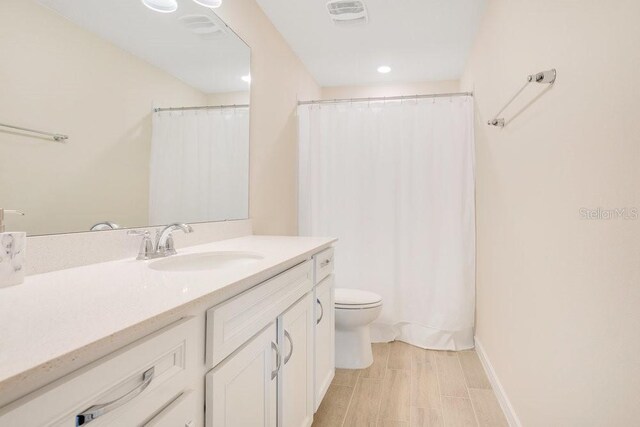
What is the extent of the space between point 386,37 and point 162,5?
1.69m

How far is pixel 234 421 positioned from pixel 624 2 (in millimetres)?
1348

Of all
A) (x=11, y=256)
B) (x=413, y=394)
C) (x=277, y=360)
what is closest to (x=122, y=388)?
(x=11, y=256)

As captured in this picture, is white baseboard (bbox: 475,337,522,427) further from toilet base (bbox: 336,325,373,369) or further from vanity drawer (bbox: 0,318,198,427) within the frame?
vanity drawer (bbox: 0,318,198,427)

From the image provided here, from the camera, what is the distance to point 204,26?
1752 mm

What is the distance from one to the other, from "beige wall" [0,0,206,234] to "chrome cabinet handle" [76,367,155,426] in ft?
2.11

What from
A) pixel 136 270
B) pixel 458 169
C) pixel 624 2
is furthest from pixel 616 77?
pixel 458 169

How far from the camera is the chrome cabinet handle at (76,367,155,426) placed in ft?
1.65

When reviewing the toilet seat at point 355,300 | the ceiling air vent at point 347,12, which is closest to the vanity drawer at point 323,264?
the toilet seat at point 355,300

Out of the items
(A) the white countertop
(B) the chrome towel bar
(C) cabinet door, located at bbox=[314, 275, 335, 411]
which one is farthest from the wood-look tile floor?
(B) the chrome towel bar

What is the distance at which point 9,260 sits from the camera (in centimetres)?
84

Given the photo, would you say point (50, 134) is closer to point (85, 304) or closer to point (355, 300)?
point (85, 304)

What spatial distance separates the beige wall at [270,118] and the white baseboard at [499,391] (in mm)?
1594

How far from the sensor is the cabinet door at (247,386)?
32.2 inches

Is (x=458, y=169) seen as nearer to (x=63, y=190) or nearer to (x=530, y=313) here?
(x=530, y=313)
